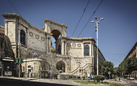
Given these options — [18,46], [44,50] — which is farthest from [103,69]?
[18,46]

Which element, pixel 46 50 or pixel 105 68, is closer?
pixel 46 50

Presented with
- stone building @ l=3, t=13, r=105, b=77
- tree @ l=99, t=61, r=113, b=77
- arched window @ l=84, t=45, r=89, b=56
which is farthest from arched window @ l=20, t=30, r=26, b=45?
tree @ l=99, t=61, r=113, b=77

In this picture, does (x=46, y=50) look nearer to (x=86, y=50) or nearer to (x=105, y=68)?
(x=86, y=50)

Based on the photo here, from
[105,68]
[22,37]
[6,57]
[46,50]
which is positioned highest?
[22,37]

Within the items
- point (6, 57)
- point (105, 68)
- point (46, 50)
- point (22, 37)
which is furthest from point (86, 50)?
point (6, 57)

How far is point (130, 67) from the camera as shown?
5334cm

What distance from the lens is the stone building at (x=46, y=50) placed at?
36312mm

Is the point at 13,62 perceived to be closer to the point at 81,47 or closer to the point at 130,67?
the point at 81,47

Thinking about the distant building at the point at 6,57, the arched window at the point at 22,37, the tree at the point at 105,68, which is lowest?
the tree at the point at 105,68

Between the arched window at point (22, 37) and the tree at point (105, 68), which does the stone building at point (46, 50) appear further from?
the tree at point (105, 68)

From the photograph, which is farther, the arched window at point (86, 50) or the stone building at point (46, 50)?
the arched window at point (86, 50)

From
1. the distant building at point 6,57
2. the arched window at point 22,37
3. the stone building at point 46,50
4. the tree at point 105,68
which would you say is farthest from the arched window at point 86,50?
the distant building at point 6,57

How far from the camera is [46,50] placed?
53.4 meters

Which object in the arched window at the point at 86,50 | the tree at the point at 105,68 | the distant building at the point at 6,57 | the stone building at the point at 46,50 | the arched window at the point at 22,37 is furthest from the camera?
the arched window at the point at 86,50
